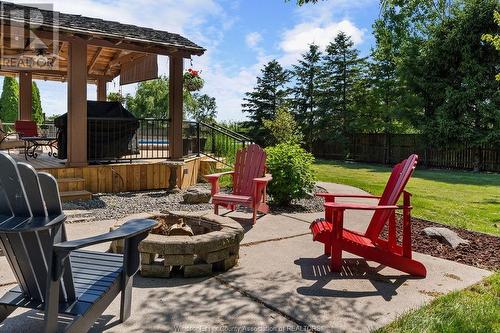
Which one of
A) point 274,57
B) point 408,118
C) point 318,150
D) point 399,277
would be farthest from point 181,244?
point 274,57

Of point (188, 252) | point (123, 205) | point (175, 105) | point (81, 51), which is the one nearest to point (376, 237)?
point (188, 252)

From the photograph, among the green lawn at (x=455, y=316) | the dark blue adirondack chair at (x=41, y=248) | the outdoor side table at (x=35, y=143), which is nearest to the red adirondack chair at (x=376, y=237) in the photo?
the green lawn at (x=455, y=316)

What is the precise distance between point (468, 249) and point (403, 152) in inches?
620

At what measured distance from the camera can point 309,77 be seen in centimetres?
2544

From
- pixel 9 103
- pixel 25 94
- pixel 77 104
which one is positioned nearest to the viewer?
pixel 77 104

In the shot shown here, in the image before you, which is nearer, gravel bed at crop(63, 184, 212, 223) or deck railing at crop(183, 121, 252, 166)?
gravel bed at crop(63, 184, 212, 223)

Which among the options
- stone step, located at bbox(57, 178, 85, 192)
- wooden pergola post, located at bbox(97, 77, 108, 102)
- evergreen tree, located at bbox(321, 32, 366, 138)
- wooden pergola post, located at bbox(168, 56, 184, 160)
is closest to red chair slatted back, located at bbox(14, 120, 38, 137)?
wooden pergola post, located at bbox(97, 77, 108, 102)

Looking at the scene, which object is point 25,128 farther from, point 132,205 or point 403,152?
point 403,152

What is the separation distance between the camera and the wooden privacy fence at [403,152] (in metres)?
16.4

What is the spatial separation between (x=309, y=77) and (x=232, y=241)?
23383mm

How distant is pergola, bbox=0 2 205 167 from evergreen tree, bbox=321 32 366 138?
14.6 m

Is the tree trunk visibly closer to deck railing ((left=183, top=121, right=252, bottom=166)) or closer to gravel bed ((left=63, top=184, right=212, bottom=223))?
deck railing ((left=183, top=121, right=252, bottom=166))

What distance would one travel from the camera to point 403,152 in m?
19.1

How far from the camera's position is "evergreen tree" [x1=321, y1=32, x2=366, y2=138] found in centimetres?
2300
